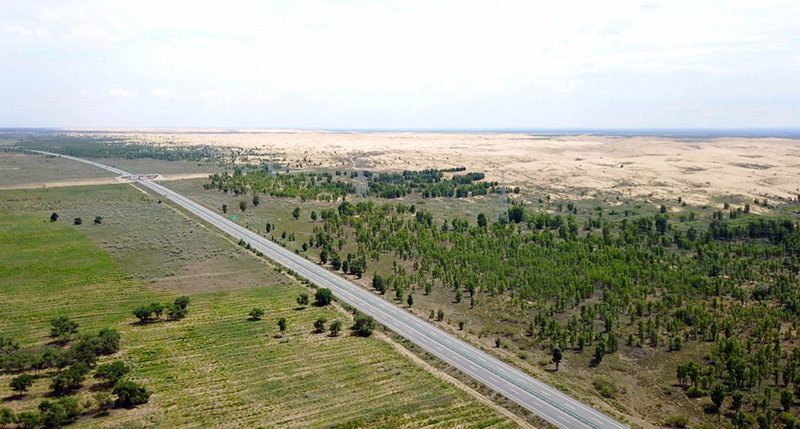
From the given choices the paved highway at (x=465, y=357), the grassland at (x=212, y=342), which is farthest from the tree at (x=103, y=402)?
the paved highway at (x=465, y=357)

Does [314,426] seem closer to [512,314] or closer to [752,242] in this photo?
[512,314]

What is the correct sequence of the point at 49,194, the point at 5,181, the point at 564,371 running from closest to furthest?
the point at 564,371, the point at 49,194, the point at 5,181

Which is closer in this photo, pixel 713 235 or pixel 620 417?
pixel 620 417

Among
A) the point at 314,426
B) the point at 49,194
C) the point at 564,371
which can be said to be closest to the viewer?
the point at 314,426

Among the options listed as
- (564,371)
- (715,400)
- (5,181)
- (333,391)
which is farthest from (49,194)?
(715,400)

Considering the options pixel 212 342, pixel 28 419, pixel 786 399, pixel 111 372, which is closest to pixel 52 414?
pixel 28 419

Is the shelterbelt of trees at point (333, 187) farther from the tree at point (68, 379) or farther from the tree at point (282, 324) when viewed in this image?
the tree at point (68, 379)
